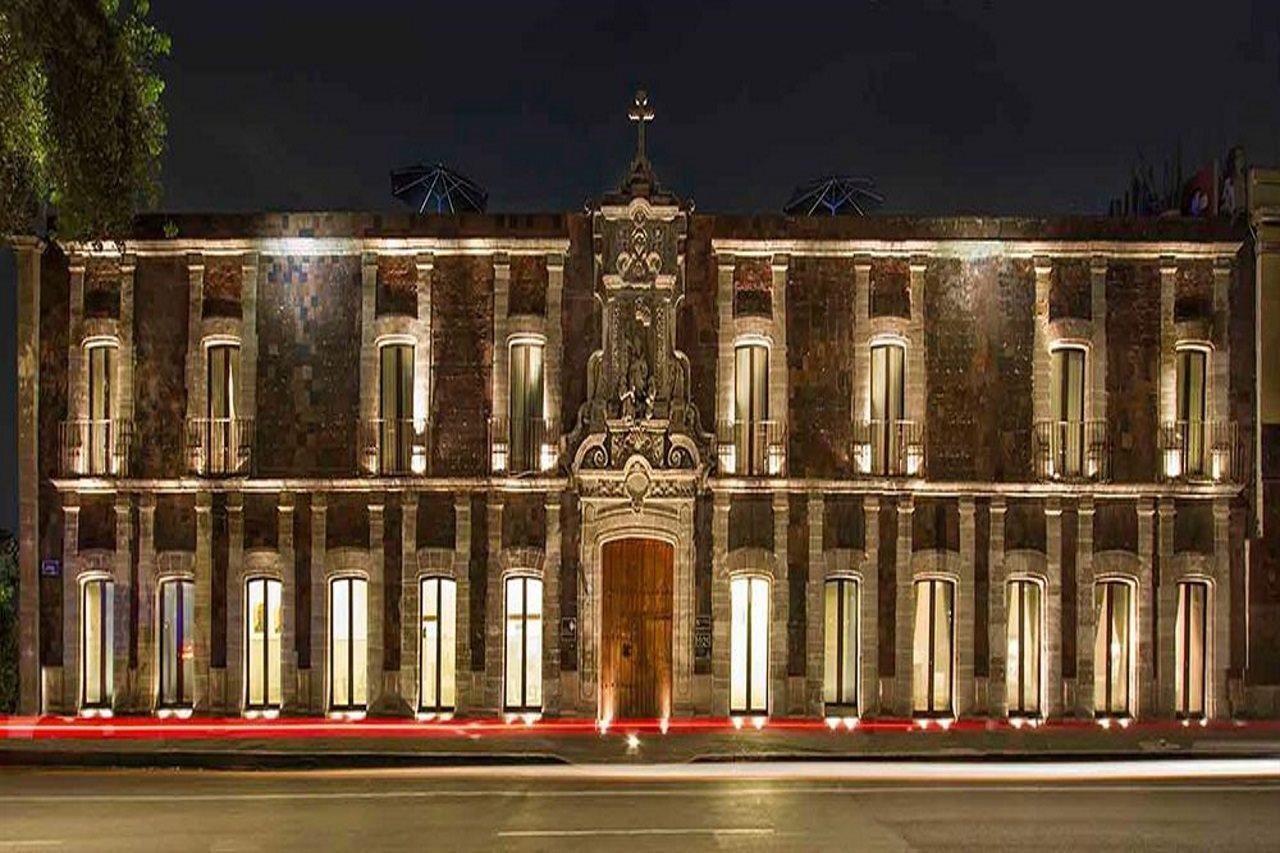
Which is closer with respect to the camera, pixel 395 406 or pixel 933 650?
pixel 933 650

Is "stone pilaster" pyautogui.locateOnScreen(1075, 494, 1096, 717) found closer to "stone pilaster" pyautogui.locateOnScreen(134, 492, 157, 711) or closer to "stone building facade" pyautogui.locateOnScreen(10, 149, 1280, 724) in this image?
"stone building facade" pyautogui.locateOnScreen(10, 149, 1280, 724)

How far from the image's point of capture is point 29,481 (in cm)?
2536

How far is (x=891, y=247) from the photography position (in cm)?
2503

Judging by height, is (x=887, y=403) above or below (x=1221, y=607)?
above

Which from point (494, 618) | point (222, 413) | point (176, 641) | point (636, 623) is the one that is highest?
point (222, 413)

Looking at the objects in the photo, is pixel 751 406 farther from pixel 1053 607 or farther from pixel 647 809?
pixel 647 809

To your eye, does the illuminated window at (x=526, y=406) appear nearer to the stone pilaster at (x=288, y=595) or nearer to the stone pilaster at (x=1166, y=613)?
the stone pilaster at (x=288, y=595)

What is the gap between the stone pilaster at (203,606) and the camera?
2506 cm

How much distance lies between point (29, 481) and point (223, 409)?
154 inches

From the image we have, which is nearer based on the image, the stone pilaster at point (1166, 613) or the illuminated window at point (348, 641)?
the stone pilaster at point (1166, 613)

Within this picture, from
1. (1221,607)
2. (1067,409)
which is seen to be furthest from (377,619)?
(1221,607)

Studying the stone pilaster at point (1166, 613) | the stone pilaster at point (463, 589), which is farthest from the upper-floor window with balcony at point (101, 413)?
the stone pilaster at point (1166, 613)

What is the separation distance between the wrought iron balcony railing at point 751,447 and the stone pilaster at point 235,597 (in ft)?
29.9

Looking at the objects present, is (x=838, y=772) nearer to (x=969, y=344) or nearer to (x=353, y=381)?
(x=969, y=344)
